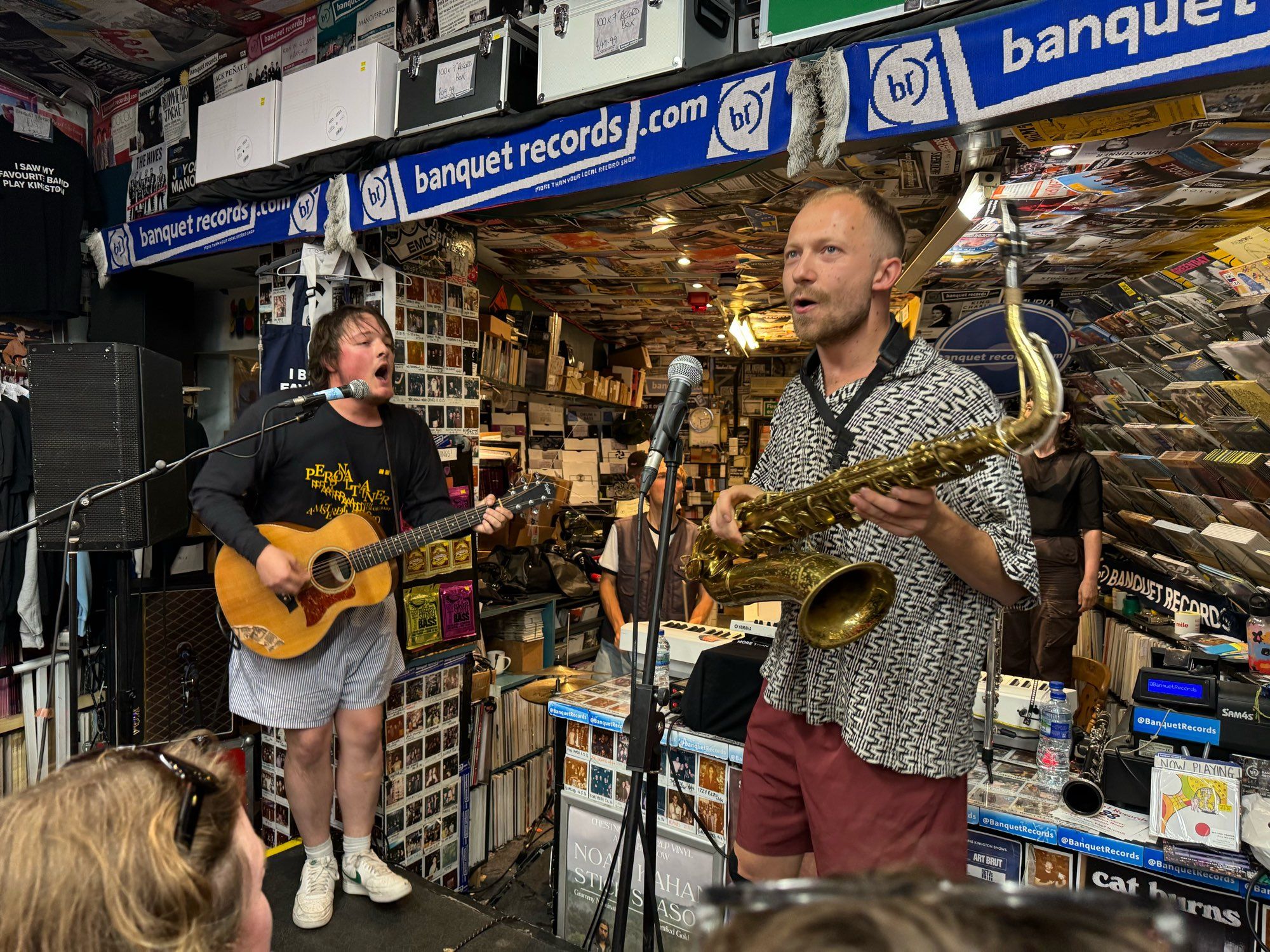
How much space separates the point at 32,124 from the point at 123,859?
4954 millimetres

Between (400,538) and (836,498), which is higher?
(836,498)

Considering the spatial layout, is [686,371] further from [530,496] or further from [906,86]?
[530,496]

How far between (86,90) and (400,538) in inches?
149

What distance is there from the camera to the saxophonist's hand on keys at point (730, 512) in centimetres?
162

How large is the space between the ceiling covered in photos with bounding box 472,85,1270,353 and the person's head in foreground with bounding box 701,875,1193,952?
7.28 ft

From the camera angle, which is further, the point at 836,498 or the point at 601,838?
the point at 601,838

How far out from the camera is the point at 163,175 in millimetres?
4082

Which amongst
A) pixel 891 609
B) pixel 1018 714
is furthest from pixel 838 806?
pixel 1018 714

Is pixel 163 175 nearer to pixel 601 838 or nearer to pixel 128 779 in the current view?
pixel 601 838

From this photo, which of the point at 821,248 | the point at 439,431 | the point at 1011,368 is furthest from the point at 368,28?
the point at 1011,368

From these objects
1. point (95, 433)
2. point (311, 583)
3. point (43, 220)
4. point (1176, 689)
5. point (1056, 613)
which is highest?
point (43, 220)

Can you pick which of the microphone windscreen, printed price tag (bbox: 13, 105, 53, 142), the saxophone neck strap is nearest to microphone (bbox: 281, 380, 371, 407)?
the microphone windscreen

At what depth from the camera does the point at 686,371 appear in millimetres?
1539

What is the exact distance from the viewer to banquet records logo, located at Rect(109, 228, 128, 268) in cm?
409
